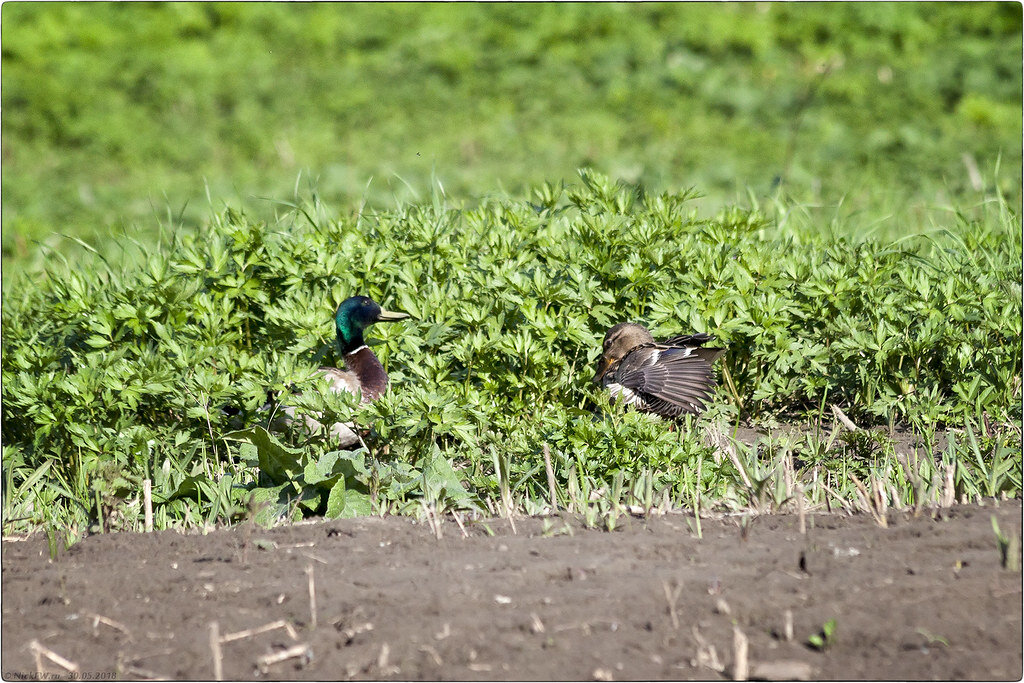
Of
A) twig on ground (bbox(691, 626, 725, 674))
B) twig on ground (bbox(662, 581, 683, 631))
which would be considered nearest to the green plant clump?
twig on ground (bbox(662, 581, 683, 631))

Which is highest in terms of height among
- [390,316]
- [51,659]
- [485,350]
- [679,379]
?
[390,316]

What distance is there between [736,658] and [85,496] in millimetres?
2557

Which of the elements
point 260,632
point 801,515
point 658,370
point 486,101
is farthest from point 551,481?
point 486,101

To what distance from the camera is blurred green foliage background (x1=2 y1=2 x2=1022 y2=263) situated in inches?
326

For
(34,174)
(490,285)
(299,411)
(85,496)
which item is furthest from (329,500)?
(34,174)

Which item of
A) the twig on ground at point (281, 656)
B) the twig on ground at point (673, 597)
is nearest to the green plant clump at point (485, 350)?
the twig on ground at point (673, 597)

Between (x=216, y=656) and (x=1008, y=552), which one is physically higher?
(x=1008, y=552)

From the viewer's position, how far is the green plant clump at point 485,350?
382 cm

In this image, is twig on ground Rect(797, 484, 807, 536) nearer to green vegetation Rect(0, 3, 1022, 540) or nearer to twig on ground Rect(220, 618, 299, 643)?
green vegetation Rect(0, 3, 1022, 540)

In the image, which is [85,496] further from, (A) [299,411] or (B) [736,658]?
(B) [736,658]

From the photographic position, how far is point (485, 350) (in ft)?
14.4

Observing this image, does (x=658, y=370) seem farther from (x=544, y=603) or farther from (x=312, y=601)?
(x=312, y=601)

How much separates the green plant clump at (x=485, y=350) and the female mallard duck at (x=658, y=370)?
87mm

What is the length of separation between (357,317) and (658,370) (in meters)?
1.35
